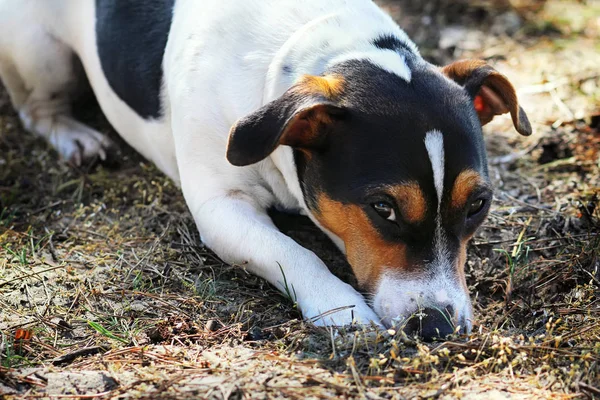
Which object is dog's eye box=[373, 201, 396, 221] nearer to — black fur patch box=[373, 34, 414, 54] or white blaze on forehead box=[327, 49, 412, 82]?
→ white blaze on forehead box=[327, 49, 412, 82]

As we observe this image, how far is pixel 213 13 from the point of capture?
4.27 metres

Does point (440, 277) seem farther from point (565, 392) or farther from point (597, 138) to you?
point (597, 138)

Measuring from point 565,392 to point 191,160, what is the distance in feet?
7.22

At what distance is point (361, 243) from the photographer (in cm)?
353

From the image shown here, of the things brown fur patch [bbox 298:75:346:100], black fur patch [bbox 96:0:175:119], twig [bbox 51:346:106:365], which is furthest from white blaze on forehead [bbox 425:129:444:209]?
black fur patch [bbox 96:0:175:119]

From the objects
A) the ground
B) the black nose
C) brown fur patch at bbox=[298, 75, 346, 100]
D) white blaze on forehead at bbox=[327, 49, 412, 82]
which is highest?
white blaze on forehead at bbox=[327, 49, 412, 82]

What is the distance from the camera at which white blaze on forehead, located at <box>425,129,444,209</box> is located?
328cm

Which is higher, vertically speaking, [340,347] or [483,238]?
[340,347]

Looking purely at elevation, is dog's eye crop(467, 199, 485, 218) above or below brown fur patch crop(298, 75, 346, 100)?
below

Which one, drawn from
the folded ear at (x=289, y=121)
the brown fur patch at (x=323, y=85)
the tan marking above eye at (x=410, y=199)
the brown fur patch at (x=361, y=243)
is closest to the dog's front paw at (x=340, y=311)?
the brown fur patch at (x=361, y=243)

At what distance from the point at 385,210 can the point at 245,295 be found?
3.00ft

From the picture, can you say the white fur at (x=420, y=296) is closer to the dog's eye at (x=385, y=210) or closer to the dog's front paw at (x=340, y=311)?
the dog's front paw at (x=340, y=311)

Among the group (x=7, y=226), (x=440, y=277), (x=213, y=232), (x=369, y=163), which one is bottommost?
(x=7, y=226)

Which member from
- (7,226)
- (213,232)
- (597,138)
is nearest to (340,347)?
(213,232)
